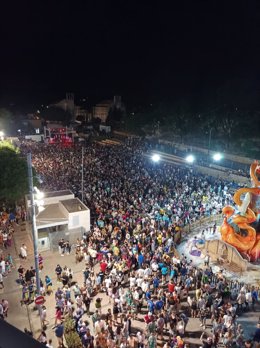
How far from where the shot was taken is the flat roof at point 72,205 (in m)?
19.6

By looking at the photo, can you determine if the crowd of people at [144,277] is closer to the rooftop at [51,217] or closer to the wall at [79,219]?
the wall at [79,219]

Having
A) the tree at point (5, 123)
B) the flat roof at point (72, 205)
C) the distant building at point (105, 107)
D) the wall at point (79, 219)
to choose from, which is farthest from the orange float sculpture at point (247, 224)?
the distant building at point (105, 107)

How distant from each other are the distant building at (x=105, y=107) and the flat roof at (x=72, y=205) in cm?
8143

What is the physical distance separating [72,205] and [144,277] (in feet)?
27.2

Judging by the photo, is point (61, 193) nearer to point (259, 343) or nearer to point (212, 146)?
point (259, 343)

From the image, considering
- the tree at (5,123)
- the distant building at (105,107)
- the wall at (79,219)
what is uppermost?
the distant building at (105,107)

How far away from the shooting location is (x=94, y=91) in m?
142

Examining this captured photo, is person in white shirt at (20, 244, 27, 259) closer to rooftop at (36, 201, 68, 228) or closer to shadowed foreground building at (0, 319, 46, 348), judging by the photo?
rooftop at (36, 201, 68, 228)

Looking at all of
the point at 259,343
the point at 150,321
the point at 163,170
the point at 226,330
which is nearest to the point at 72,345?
the point at 150,321

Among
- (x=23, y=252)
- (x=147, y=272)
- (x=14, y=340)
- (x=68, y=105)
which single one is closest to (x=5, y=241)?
(x=23, y=252)

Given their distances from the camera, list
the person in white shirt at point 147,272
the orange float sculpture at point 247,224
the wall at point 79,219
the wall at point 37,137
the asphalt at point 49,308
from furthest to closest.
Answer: the wall at point 37,137 → the wall at point 79,219 → the orange float sculpture at point 247,224 → the person in white shirt at point 147,272 → the asphalt at point 49,308

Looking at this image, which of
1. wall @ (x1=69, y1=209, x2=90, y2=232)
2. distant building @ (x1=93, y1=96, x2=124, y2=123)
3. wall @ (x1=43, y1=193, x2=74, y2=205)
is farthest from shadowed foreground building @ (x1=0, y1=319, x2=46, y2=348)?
distant building @ (x1=93, y1=96, x2=124, y2=123)

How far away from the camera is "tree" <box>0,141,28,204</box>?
75.0 feet

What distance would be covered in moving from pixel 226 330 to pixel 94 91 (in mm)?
138718
